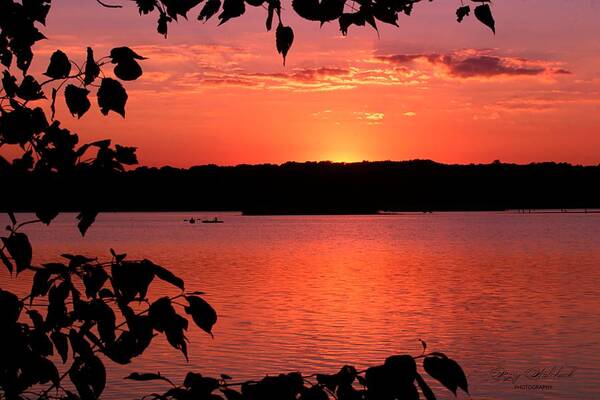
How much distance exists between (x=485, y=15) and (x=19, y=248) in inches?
108

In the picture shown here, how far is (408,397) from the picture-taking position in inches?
149

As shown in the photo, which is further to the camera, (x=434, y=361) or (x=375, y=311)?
(x=375, y=311)

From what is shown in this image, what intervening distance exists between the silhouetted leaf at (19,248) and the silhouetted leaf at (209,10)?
1536 mm

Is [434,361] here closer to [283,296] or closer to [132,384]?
[132,384]

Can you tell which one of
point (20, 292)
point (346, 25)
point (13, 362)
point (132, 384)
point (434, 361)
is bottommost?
point (20, 292)

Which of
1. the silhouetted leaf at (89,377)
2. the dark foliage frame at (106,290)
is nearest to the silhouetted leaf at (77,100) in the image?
the dark foliage frame at (106,290)

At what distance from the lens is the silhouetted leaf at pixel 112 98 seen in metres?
4.18

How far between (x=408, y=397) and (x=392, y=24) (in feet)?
5.79

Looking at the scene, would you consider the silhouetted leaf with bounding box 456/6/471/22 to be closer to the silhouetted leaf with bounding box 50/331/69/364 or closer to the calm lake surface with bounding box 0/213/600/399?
the silhouetted leaf with bounding box 50/331/69/364

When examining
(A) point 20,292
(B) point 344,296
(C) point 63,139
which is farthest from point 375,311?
(C) point 63,139

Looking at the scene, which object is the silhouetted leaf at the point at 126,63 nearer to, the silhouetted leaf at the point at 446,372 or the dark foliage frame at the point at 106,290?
the dark foliage frame at the point at 106,290

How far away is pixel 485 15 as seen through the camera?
4.27 meters

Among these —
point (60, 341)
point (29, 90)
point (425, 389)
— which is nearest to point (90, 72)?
point (29, 90)
